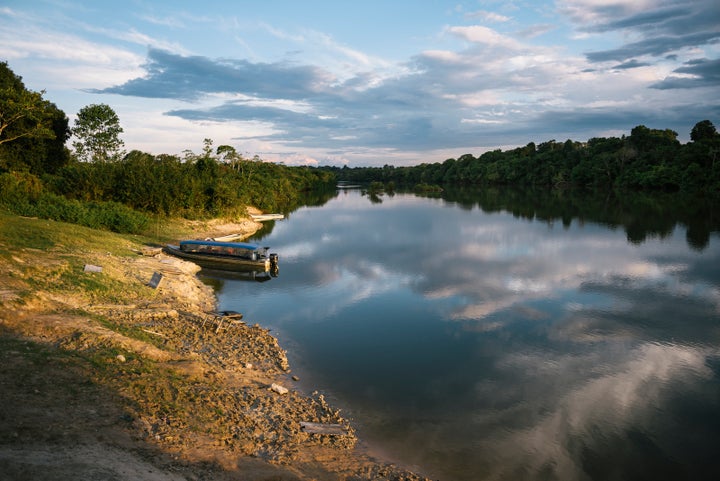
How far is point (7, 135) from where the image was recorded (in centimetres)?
4875

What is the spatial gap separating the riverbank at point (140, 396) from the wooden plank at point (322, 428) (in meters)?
0.05

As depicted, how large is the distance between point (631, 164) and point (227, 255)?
5536 inches

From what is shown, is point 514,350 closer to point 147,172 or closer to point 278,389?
point 278,389

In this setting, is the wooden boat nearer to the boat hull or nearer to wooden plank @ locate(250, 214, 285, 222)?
the boat hull

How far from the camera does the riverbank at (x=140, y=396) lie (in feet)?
31.0

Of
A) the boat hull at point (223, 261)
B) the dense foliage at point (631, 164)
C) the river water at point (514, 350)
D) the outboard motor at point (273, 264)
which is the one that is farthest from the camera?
the dense foliage at point (631, 164)

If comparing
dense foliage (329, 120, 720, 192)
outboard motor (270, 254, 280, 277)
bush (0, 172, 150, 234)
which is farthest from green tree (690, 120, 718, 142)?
bush (0, 172, 150, 234)

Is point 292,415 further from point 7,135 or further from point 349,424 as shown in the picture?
point 7,135

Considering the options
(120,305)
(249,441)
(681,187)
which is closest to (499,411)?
(249,441)

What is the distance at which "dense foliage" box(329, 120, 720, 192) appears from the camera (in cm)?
10950

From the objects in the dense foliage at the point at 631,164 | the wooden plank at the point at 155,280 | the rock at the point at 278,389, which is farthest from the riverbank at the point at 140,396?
the dense foliage at the point at 631,164

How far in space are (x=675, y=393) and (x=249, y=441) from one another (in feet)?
55.1

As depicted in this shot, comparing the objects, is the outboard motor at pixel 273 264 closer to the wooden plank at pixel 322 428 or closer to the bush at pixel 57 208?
the bush at pixel 57 208

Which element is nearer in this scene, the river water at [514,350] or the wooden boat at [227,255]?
the river water at [514,350]
